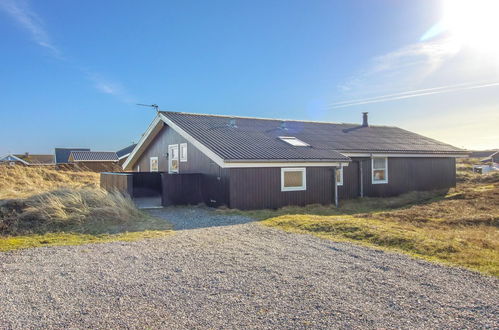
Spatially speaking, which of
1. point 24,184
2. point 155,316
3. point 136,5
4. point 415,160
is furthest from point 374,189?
point 24,184

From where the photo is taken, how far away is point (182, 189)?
45.8 ft

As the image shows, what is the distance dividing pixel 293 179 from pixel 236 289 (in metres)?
9.35

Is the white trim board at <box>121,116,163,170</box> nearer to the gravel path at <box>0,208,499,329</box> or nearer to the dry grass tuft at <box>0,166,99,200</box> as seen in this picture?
the dry grass tuft at <box>0,166,99,200</box>

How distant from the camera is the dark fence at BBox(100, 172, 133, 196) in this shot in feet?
46.9

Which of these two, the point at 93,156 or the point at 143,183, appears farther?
the point at 93,156

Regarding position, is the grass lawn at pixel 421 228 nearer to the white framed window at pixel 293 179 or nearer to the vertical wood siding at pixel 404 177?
the white framed window at pixel 293 179

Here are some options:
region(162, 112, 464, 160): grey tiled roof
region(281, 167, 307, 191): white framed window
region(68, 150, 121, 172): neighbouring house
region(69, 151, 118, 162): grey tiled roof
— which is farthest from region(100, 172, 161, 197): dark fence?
region(69, 151, 118, 162): grey tiled roof

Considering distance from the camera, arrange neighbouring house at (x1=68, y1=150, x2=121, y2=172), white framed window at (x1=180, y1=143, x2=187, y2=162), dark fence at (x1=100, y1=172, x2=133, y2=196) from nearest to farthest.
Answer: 1. dark fence at (x1=100, y1=172, x2=133, y2=196)
2. white framed window at (x1=180, y1=143, x2=187, y2=162)
3. neighbouring house at (x1=68, y1=150, x2=121, y2=172)

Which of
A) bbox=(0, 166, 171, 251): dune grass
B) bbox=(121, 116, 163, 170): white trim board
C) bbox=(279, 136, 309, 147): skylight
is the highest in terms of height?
bbox=(121, 116, 163, 170): white trim board

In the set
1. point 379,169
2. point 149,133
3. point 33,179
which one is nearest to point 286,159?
point 379,169

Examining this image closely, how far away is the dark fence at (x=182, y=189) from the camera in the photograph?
539 inches

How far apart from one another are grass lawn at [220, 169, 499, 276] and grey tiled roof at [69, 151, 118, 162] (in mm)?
43124

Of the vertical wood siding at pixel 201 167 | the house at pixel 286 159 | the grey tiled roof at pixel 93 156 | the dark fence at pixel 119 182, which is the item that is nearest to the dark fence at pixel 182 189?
the house at pixel 286 159

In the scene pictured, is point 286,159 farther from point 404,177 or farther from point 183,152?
point 404,177
